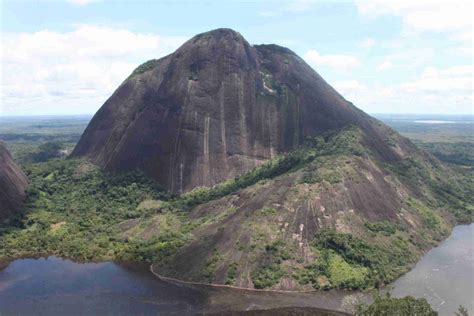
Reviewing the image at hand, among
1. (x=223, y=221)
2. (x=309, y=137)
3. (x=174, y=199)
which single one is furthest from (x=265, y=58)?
(x=223, y=221)

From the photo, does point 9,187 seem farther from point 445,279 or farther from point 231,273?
point 445,279

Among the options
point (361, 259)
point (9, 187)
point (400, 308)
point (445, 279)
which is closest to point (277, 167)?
point (361, 259)

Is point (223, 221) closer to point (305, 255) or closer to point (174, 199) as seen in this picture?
point (305, 255)

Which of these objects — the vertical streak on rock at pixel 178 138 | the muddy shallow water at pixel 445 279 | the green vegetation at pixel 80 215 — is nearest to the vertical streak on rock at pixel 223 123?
the vertical streak on rock at pixel 178 138

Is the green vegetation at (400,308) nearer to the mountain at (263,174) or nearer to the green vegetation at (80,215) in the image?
the mountain at (263,174)

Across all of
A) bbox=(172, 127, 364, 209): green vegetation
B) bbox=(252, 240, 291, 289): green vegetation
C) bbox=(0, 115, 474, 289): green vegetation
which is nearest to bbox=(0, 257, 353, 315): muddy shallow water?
→ bbox=(252, 240, 291, 289): green vegetation
